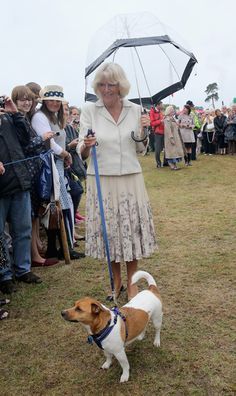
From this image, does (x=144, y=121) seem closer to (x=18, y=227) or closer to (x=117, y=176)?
(x=117, y=176)

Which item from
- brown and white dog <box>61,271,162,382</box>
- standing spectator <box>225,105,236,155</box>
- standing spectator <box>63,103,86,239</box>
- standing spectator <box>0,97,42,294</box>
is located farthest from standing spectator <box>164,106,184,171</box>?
brown and white dog <box>61,271,162,382</box>

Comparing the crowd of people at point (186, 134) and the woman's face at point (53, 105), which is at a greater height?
the woman's face at point (53, 105)

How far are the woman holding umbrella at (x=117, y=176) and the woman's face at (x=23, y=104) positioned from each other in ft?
3.43

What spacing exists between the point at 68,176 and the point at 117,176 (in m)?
1.89

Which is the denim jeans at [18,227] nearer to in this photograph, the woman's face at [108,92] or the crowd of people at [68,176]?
the crowd of people at [68,176]

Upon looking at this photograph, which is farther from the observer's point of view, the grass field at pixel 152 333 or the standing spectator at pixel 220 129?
the standing spectator at pixel 220 129

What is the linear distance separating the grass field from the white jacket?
1266 millimetres

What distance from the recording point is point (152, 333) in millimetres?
3172

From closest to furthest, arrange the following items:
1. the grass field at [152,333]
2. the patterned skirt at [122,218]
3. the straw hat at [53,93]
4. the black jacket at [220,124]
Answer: the grass field at [152,333] → the patterned skirt at [122,218] → the straw hat at [53,93] → the black jacket at [220,124]

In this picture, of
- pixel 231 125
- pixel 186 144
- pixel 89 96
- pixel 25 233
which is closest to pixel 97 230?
pixel 25 233

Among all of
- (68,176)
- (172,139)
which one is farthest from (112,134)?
(172,139)

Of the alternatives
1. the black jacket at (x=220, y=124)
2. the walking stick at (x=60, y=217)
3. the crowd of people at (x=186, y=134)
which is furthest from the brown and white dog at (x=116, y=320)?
the black jacket at (x=220, y=124)

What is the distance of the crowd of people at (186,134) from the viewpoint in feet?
39.2

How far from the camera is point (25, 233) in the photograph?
163 inches
